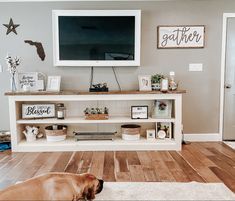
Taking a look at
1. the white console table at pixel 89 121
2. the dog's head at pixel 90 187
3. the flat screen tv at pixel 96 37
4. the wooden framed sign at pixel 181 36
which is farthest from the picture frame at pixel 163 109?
the dog's head at pixel 90 187

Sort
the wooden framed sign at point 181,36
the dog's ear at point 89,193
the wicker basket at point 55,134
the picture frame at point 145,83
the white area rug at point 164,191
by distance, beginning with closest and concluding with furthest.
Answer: the dog's ear at point 89,193 < the white area rug at point 164,191 < the wicker basket at point 55,134 < the picture frame at point 145,83 < the wooden framed sign at point 181,36

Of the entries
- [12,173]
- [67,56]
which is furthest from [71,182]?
[67,56]

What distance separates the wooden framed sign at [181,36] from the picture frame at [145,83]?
21.6 inches

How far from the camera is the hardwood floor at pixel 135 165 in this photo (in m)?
2.68

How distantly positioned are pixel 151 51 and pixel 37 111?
2.02 m

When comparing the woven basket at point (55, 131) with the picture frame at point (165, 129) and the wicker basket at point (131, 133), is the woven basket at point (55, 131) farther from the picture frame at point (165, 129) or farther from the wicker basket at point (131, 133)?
the picture frame at point (165, 129)

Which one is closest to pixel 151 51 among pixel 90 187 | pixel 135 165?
pixel 135 165

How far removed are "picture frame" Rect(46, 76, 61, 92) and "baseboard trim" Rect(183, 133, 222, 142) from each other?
87.3 inches

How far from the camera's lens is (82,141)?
3713mm

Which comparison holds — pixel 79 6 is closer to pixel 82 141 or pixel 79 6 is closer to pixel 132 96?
pixel 132 96

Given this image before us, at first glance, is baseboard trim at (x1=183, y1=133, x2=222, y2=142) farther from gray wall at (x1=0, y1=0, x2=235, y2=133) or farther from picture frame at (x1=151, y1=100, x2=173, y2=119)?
picture frame at (x1=151, y1=100, x2=173, y2=119)

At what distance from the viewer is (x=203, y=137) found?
4.12 m

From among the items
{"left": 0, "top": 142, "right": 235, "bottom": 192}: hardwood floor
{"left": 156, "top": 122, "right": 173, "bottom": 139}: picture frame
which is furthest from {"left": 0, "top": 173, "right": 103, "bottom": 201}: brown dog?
{"left": 156, "top": 122, "right": 173, "bottom": 139}: picture frame

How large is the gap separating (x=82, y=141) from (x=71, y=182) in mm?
1737
